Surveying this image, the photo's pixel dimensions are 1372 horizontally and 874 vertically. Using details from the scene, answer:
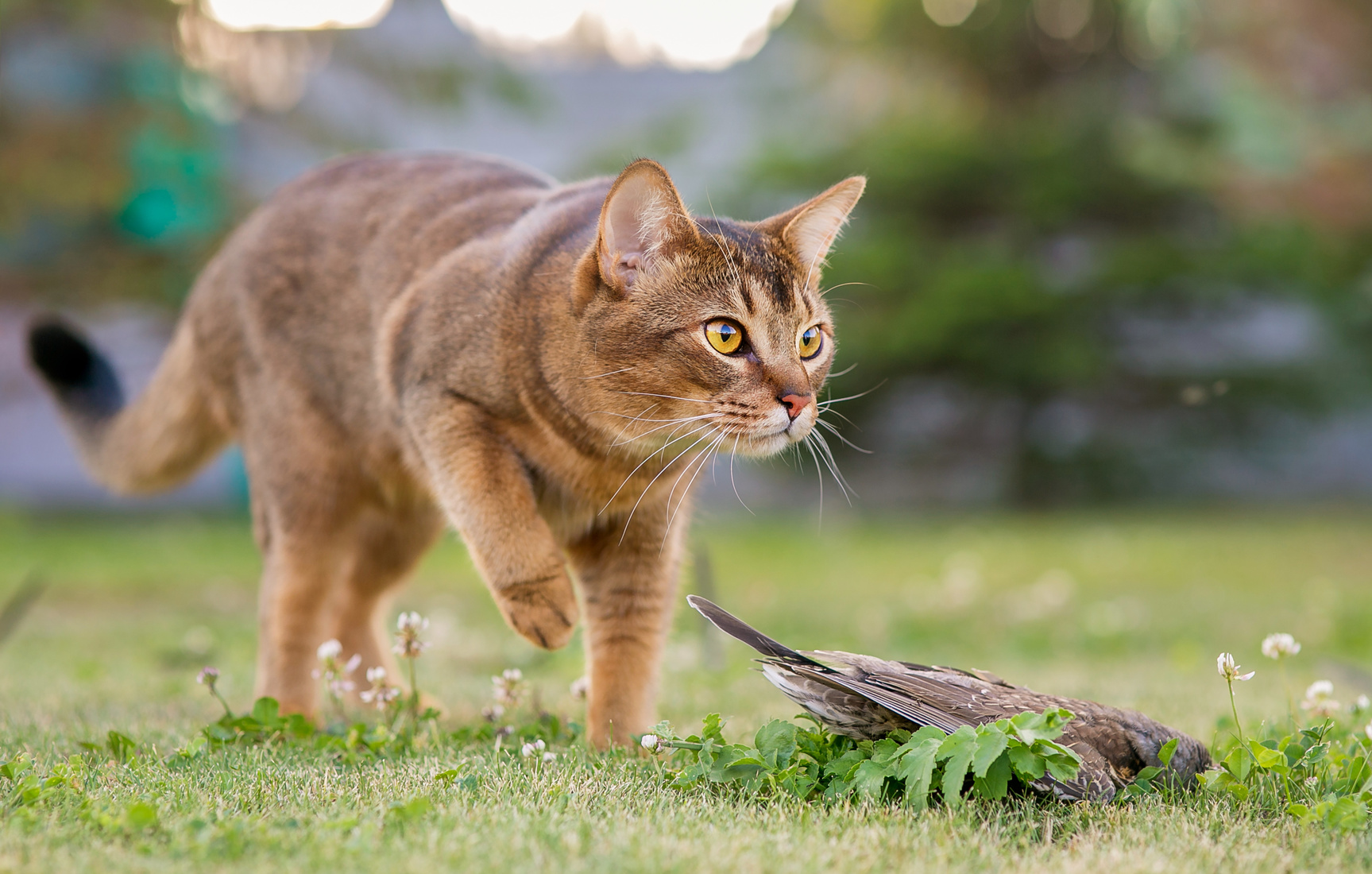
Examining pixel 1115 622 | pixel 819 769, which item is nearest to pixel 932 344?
pixel 1115 622

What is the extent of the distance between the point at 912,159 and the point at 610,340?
31.8ft

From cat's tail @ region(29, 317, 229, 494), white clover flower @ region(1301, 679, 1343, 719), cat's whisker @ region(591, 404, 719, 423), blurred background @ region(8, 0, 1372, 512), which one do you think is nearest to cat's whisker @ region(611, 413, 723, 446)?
cat's whisker @ region(591, 404, 719, 423)

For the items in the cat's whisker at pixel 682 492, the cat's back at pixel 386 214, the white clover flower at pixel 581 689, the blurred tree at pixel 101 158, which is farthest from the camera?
the blurred tree at pixel 101 158

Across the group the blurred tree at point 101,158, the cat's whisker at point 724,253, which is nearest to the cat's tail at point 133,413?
the cat's whisker at point 724,253

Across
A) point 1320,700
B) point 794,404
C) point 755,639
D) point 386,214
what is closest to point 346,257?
point 386,214

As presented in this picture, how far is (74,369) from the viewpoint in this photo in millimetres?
4160

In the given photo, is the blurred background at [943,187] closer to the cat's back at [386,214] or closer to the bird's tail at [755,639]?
the cat's back at [386,214]

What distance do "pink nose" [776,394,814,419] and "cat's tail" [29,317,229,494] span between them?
6.93 feet

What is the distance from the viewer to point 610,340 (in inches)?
111

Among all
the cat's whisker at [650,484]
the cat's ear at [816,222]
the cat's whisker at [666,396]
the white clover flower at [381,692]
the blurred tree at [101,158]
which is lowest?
the white clover flower at [381,692]

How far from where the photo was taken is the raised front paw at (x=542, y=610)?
2.70 metres

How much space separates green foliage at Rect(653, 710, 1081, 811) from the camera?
2.12m

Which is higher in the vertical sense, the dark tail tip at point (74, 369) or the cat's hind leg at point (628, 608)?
the dark tail tip at point (74, 369)

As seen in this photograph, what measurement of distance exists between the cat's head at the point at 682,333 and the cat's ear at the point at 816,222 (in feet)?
0.68
